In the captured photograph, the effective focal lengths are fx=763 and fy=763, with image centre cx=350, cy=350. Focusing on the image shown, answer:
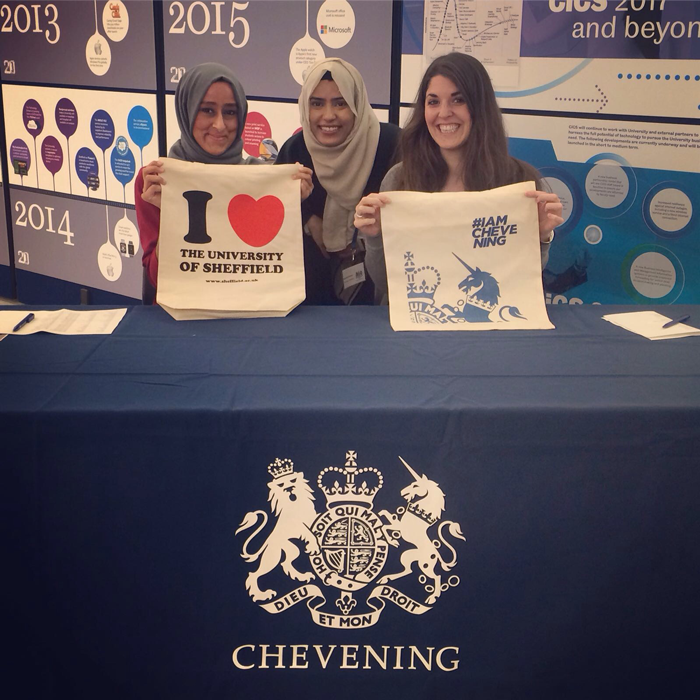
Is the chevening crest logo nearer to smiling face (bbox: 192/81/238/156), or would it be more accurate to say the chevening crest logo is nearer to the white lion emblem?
the white lion emblem

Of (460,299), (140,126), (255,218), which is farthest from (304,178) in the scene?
(140,126)

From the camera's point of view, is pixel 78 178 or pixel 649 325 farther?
pixel 78 178

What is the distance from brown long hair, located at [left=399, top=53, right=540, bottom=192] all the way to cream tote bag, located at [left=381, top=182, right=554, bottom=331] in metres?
0.35

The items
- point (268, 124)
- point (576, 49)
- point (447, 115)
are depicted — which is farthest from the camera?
point (268, 124)

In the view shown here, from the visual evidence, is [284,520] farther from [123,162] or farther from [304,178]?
[123,162]

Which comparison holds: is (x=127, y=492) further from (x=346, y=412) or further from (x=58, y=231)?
(x=58, y=231)

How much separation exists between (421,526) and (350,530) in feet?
0.38

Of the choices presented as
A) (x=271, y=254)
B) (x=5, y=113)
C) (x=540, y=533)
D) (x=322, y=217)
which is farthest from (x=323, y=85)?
(x=5, y=113)

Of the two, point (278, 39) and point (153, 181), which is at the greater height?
point (278, 39)

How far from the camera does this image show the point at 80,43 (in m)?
4.00

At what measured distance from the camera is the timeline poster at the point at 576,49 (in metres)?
2.64

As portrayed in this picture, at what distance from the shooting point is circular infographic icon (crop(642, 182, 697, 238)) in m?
2.78

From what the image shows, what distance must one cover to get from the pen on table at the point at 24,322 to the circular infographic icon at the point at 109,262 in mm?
2623

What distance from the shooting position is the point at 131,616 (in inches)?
50.3
